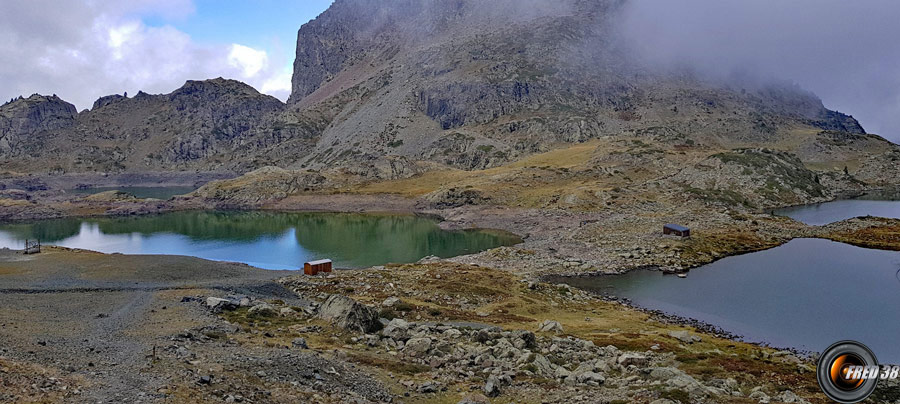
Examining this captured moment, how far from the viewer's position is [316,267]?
47594mm

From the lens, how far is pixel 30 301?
31547mm

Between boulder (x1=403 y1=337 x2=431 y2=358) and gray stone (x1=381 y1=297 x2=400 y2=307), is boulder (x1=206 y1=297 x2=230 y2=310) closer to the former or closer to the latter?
gray stone (x1=381 y1=297 x2=400 y2=307)

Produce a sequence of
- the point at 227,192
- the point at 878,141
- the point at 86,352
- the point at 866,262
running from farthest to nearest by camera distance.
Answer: the point at 878,141, the point at 227,192, the point at 866,262, the point at 86,352

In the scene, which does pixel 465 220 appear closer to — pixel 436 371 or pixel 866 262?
pixel 866 262

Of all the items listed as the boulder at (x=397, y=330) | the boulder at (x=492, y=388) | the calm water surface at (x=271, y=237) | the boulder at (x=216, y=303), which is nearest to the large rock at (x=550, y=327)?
the boulder at (x=397, y=330)

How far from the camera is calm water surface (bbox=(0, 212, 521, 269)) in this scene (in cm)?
7731

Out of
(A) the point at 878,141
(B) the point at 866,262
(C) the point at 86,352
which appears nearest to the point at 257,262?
(C) the point at 86,352

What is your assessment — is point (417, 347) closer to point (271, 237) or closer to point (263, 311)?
point (263, 311)

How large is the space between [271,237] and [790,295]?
266 ft

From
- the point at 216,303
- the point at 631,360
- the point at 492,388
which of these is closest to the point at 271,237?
the point at 216,303

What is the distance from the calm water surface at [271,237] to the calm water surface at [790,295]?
31.8m

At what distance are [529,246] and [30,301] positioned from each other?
55.2 meters

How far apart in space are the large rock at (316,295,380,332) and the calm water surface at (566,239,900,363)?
2677cm

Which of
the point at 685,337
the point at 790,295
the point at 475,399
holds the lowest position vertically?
the point at 790,295
